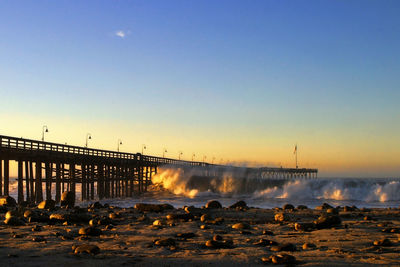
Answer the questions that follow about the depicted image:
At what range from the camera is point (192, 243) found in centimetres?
1139

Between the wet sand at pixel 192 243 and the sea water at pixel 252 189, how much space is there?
30052 mm

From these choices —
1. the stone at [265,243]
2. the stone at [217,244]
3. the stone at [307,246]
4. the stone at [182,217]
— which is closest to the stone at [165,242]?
the stone at [217,244]

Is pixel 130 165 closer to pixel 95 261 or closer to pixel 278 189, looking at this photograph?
pixel 278 189

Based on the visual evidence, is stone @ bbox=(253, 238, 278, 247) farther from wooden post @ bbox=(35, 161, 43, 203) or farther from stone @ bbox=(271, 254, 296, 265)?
wooden post @ bbox=(35, 161, 43, 203)

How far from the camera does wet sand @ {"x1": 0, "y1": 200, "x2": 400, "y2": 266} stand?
9188 mm

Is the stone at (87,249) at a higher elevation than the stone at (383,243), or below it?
higher

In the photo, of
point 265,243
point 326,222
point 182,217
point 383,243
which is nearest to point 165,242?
point 265,243

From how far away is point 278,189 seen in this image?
53938mm

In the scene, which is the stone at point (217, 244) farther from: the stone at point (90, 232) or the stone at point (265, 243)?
the stone at point (90, 232)

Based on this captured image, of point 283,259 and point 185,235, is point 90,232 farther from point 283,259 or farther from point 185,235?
point 283,259

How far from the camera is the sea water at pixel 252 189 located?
155ft

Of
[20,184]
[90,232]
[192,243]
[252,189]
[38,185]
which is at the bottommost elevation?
[252,189]

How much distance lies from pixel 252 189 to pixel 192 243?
50.9m

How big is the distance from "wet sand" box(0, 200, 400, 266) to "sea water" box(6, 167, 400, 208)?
3005 cm
